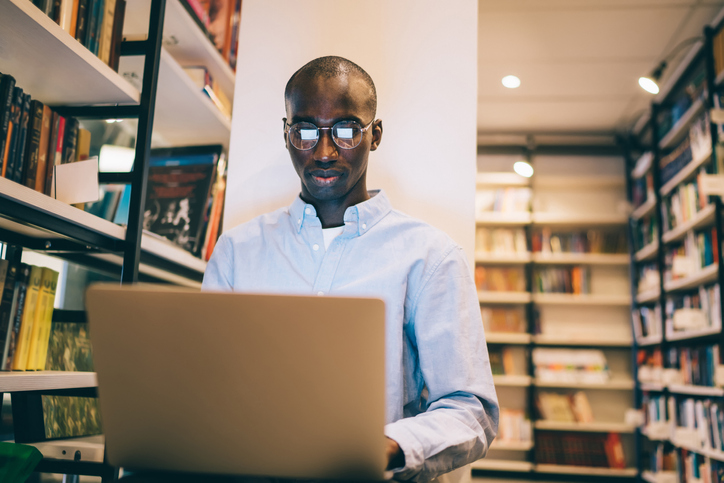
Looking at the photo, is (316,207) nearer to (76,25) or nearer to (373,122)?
(373,122)

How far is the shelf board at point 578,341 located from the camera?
169 inches

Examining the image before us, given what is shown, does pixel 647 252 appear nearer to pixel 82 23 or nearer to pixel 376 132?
pixel 376 132

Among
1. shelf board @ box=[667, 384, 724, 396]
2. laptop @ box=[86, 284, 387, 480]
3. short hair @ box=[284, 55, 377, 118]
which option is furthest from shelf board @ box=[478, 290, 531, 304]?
laptop @ box=[86, 284, 387, 480]

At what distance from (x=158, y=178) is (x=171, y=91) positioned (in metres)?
0.34

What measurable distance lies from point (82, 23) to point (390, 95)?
0.81 m

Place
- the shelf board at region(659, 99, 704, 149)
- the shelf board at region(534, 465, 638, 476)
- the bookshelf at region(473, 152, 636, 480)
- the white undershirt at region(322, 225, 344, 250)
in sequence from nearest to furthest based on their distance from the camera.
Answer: the white undershirt at region(322, 225, 344, 250)
the shelf board at region(659, 99, 704, 149)
the shelf board at region(534, 465, 638, 476)
the bookshelf at region(473, 152, 636, 480)

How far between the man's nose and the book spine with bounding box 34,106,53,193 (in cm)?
66

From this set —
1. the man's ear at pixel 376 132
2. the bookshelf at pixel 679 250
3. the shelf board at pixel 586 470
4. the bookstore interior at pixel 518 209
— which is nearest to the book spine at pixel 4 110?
the bookstore interior at pixel 518 209

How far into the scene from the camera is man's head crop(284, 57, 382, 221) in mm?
1108

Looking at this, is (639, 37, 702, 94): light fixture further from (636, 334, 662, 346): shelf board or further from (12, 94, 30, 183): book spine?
(12, 94, 30, 183): book spine

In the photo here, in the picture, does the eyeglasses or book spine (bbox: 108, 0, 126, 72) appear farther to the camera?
book spine (bbox: 108, 0, 126, 72)

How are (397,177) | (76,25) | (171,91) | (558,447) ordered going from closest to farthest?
(76,25) → (397,177) → (171,91) → (558,447)

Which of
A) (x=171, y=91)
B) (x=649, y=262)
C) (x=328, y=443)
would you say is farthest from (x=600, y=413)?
(x=328, y=443)

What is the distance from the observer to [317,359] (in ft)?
2.08
